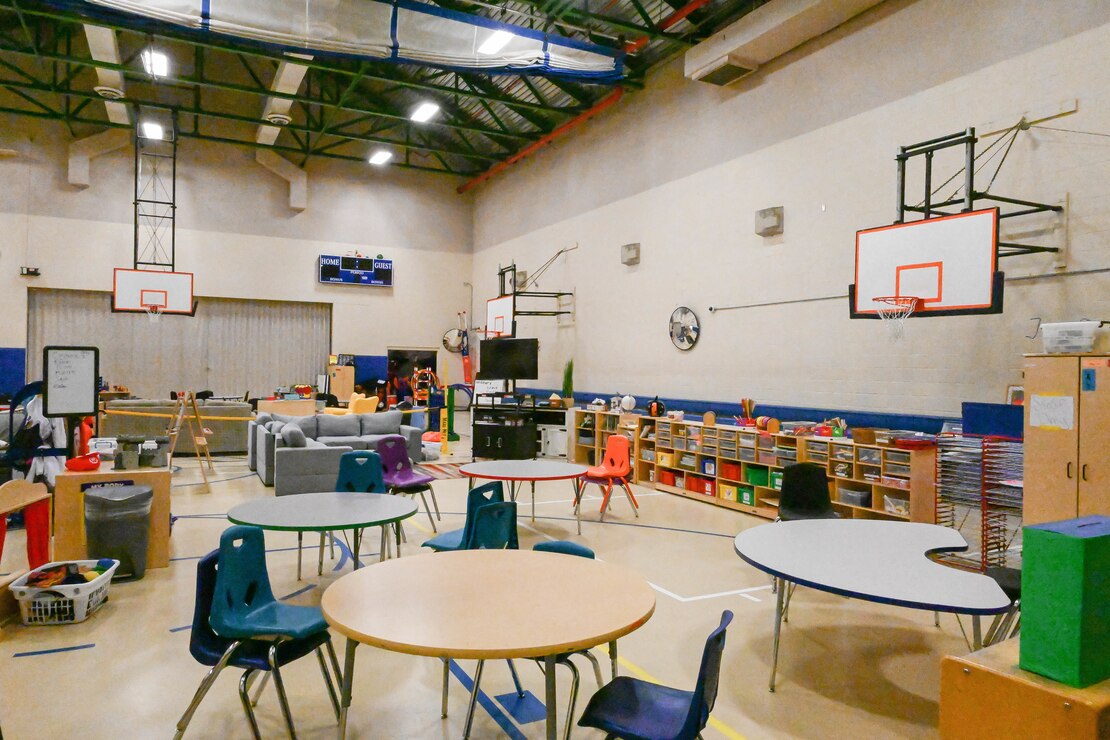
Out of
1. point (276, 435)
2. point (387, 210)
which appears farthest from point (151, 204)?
point (276, 435)

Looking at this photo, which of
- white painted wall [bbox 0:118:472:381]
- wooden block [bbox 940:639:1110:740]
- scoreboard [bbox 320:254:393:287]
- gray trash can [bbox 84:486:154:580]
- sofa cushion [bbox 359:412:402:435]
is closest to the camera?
wooden block [bbox 940:639:1110:740]

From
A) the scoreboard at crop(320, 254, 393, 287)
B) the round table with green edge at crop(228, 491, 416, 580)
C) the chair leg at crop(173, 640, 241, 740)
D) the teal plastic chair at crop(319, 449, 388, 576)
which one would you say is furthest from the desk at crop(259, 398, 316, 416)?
the chair leg at crop(173, 640, 241, 740)

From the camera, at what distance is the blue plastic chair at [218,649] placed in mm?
2439

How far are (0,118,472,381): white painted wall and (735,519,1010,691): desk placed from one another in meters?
12.7

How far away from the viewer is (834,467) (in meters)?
6.27

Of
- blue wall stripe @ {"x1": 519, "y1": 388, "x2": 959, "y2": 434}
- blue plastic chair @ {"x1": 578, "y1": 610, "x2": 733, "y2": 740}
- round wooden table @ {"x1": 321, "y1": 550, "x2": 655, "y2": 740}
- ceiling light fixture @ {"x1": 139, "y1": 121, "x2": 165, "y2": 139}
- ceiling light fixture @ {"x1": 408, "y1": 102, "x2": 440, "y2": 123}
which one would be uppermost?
ceiling light fixture @ {"x1": 408, "y1": 102, "x2": 440, "y2": 123}

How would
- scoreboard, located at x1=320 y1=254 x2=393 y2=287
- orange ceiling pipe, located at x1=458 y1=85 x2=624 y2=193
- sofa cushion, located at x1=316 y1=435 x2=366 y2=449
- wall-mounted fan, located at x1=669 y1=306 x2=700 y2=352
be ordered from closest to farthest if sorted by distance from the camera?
sofa cushion, located at x1=316 y1=435 x2=366 y2=449, wall-mounted fan, located at x1=669 y1=306 x2=700 y2=352, orange ceiling pipe, located at x1=458 y1=85 x2=624 y2=193, scoreboard, located at x1=320 y1=254 x2=393 y2=287

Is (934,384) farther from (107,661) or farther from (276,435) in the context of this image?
(276,435)

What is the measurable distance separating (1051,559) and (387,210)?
49.5ft

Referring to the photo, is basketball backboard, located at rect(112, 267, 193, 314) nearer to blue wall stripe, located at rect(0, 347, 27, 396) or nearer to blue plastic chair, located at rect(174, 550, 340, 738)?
blue wall stripe, located at rect(0, 347, 27, 396)

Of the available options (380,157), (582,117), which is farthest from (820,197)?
(380,157)

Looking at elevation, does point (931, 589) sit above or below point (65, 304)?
below

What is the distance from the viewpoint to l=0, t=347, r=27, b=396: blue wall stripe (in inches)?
460

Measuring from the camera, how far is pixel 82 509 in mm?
4586
